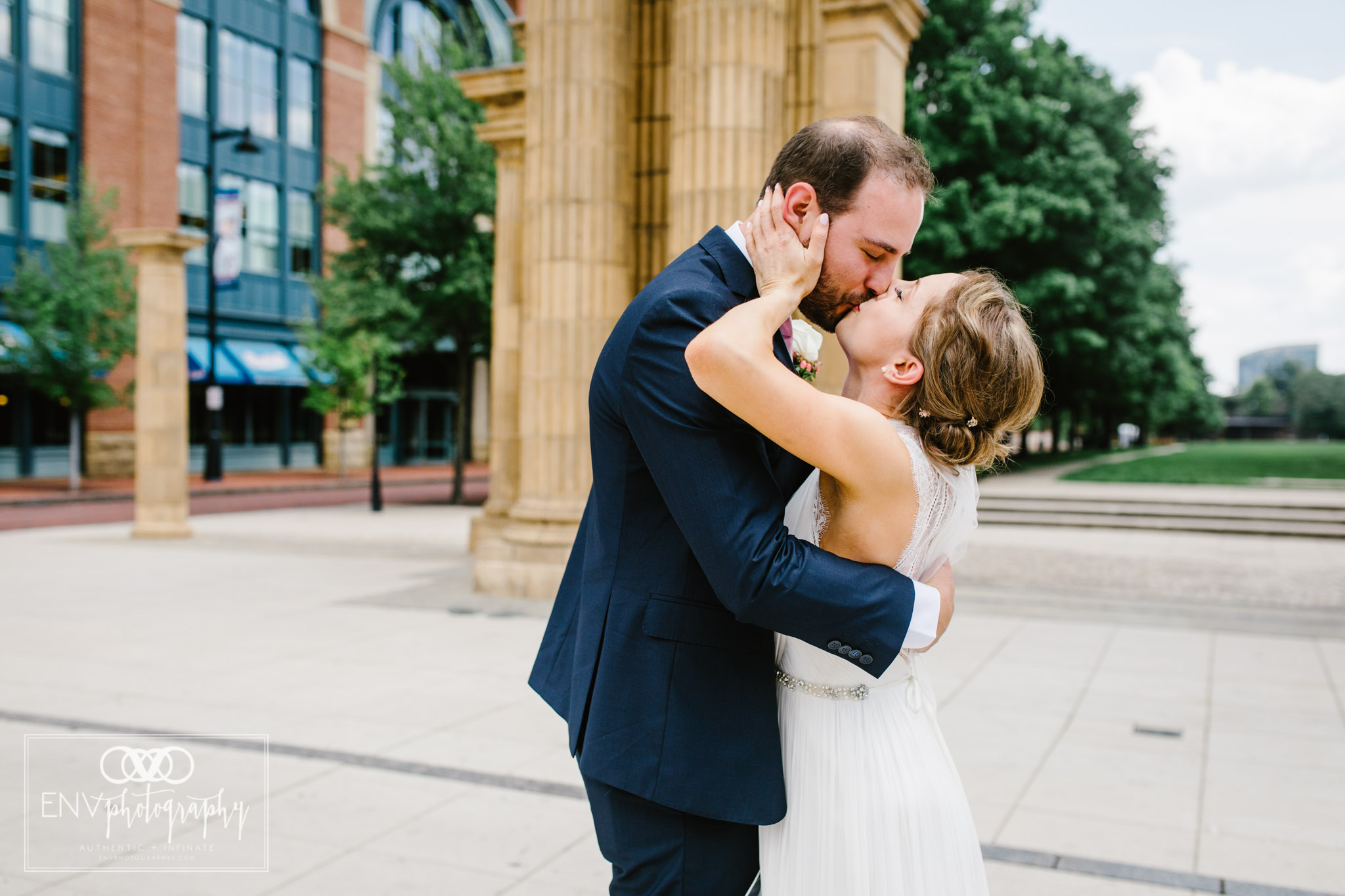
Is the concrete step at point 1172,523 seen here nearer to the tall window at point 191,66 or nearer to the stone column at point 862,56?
the stone column at point 862,56

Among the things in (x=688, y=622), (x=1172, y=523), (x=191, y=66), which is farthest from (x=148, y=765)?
(x=191, y=66)

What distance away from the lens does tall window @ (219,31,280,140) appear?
3362 cm

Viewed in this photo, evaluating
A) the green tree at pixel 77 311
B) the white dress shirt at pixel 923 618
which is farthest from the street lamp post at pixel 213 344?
the white dress shirt at pixel 923 618

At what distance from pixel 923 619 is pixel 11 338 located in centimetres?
2950

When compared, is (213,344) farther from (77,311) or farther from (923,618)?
(923,618)

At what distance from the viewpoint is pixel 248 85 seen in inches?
1352

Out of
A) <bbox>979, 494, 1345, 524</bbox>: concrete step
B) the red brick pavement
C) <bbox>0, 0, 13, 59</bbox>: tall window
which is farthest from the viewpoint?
<bbox>0, 0, 13, 59</bbox>: tall window

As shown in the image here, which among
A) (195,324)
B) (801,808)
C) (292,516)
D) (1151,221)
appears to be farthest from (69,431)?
(801,808)

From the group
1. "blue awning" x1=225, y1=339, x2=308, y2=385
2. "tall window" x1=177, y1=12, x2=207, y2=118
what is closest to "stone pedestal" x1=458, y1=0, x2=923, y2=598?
"blue awning" x1=225, y1=339, x2=308, y2=385

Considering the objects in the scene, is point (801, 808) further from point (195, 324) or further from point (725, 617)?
point (195, 324)

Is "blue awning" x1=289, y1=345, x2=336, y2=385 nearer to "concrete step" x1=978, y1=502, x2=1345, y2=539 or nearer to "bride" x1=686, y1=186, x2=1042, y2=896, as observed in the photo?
"concrete step" x1=978, y1=502, x2=1345, y2=539

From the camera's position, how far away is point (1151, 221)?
29.7 m

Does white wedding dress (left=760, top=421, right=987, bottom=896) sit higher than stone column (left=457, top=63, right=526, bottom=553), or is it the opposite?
stone column (left=457, top=63, right=526, bottom=553)

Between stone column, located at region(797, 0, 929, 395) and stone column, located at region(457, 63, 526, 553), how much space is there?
13.8ft
